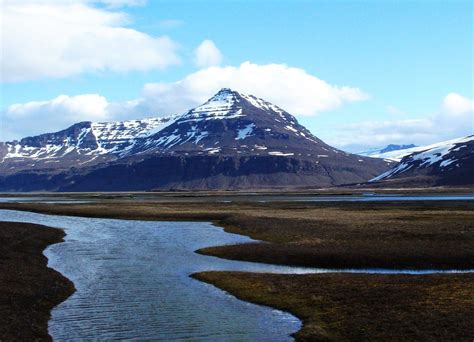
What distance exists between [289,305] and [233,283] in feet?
24.4

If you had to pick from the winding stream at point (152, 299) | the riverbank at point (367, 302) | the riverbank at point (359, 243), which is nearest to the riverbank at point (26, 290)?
the winding stream at point (152, 299)

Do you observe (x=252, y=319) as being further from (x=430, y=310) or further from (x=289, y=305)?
(x=430, y=310)

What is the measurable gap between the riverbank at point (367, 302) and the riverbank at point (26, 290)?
36.8 feet

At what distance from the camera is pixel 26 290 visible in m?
35.7

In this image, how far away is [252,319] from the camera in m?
30.4

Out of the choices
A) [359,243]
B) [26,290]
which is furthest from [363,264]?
[26,290]

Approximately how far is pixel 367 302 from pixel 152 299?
13.3 m

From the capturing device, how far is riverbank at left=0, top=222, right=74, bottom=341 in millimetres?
27219

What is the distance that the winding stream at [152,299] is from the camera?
27.9 metres

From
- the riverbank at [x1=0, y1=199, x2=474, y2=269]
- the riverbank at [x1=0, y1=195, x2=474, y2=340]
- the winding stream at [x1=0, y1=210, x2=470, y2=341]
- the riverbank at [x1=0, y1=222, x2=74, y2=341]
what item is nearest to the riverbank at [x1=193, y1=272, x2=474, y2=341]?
the riverbank at [x1=0, y1=195, x2=474, y2=340]

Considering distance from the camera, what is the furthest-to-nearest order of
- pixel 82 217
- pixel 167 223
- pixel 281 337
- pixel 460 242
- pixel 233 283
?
pixel 82 217 < pixel 167 223 < pixel 460 242 < pixel 233 283 < pixel 281 337

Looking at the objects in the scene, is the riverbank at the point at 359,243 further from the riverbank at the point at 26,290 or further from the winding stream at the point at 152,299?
the riverbank at the point at 26,290

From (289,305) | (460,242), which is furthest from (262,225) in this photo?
(289,305)

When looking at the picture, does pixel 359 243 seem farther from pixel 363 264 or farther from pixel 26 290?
pixel 26 290
